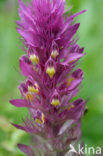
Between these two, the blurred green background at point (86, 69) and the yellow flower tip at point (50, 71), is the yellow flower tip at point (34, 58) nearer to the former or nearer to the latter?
the yellow flower tip at point (50, 71)

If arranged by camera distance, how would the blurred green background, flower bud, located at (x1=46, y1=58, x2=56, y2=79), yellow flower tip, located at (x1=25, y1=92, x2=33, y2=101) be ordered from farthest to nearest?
1. the blurred green background
2. yellow flower tip, located at (x1=25, y1=92, x2=33, y2=101)
3. flower bud, located at (x1=46, y1=58, x2=56, y2=79)

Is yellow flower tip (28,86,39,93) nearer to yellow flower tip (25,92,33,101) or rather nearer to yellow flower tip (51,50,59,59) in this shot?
yellow flower tip (25,92,33,101)

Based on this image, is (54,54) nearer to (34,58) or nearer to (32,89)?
(34,58)

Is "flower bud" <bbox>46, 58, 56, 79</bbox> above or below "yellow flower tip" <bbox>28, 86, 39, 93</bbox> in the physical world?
above

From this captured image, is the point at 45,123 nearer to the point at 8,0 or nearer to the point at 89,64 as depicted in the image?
the point at 89,64

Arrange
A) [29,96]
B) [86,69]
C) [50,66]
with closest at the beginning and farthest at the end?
[50,66] → [29,96] → [86,69]

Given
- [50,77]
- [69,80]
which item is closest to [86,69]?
[69,80]

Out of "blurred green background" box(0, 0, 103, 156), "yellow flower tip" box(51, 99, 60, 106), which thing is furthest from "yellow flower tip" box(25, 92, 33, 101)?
"blurred green background" box(0, 0, 103, 156)

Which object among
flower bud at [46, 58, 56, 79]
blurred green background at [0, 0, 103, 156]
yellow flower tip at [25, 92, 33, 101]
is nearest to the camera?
flower bud at [46, 58, 56, 79]
